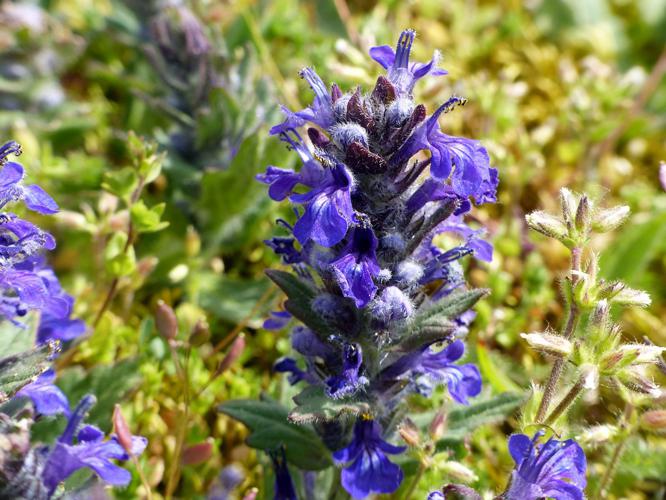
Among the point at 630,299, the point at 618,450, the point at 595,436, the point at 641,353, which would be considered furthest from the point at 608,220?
the point at 618,450

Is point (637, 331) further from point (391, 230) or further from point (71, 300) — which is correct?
point (71, 300)

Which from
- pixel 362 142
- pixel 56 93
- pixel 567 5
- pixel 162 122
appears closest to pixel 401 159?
pixel 362 142

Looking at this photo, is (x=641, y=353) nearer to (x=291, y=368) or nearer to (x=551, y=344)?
(x=551, y=344)

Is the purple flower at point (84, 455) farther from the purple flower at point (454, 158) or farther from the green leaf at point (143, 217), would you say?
the purple flower at point (454, 158)

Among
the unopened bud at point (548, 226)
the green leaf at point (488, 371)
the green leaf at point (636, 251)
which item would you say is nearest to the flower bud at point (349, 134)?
the unopened bud at point (548, 226)

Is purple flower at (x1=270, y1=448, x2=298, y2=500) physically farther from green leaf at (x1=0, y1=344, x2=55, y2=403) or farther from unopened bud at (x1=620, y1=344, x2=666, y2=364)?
unopened bud at (x1=620, y1=344, x2=666, y2=364)

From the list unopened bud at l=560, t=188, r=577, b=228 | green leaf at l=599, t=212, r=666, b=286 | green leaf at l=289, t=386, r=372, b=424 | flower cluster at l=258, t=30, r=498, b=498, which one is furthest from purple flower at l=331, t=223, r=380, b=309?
green leaf at l=599, t=212, r=666, b=286
